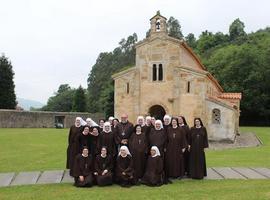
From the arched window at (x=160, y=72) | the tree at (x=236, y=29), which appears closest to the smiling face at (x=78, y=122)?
the arched window at (x=160, y=72)

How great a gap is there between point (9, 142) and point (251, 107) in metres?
36.2

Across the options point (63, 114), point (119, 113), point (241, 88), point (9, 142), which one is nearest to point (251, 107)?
point (241, 88)

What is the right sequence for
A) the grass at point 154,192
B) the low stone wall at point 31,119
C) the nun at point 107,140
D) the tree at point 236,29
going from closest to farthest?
1. the grass at point 154,192
2. the nun at point 107,140
3. the low stone wall at point 31,119
4. the tree at point 236,29

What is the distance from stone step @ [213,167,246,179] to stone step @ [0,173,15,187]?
6.43m

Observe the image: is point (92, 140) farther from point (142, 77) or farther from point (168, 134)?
point (142, 77)

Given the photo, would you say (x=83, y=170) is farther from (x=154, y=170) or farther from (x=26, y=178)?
(x=26, y=178)

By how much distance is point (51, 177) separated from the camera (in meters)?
13.4

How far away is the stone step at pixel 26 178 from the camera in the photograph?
1257 centimetres

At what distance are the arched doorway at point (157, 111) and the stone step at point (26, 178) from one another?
1897 cm

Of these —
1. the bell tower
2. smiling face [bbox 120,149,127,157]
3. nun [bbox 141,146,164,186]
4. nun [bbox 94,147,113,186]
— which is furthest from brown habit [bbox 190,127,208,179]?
the bell tower

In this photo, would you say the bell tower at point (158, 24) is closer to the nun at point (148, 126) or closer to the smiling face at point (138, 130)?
the nun at point (148, 126)

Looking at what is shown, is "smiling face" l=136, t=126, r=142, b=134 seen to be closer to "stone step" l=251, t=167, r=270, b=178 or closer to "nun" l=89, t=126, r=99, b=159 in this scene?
"nun" l=89, t=126, r=99, b=159

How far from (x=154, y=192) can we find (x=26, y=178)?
167 inches

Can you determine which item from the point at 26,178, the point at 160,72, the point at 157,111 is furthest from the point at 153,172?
the point at 157,111
